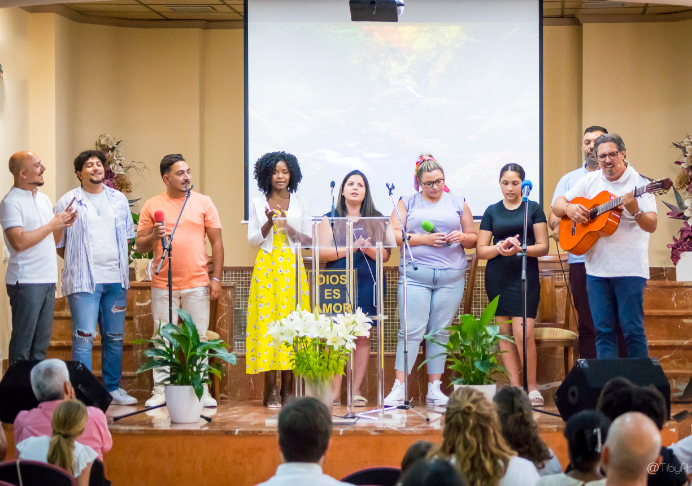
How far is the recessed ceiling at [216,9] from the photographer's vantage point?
22.5 feet

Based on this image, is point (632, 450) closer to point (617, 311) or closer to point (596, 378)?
point (596, 378)

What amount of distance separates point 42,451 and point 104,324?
6.67ft

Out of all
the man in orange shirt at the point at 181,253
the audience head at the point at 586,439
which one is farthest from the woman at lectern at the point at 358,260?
the audience head at the point at 586,439

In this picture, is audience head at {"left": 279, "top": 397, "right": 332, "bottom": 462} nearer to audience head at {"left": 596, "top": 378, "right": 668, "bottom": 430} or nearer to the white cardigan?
audience head at {"left": 596, "top": 378, "right": 668, "bottom": 430}

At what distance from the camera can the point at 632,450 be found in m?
1.84

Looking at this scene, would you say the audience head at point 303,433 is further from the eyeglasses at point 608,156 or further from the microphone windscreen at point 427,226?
the eyeglasses at point 608,156

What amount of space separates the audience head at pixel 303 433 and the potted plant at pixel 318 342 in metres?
1.56

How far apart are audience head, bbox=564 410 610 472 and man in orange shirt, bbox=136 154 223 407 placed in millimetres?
2959

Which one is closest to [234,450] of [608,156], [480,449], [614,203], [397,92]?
[480,449]

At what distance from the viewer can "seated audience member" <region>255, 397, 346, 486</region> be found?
2090 millimetres

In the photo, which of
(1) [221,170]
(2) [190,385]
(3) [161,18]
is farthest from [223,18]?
(2) [190,385]

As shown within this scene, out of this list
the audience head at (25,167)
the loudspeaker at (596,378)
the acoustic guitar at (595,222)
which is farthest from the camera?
the audience head at (25,167)

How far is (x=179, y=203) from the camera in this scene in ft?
16.0

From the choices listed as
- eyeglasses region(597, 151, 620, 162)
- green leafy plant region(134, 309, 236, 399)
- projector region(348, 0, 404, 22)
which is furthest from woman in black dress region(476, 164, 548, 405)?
green leafy plant region(134, 309, 236, 399)
